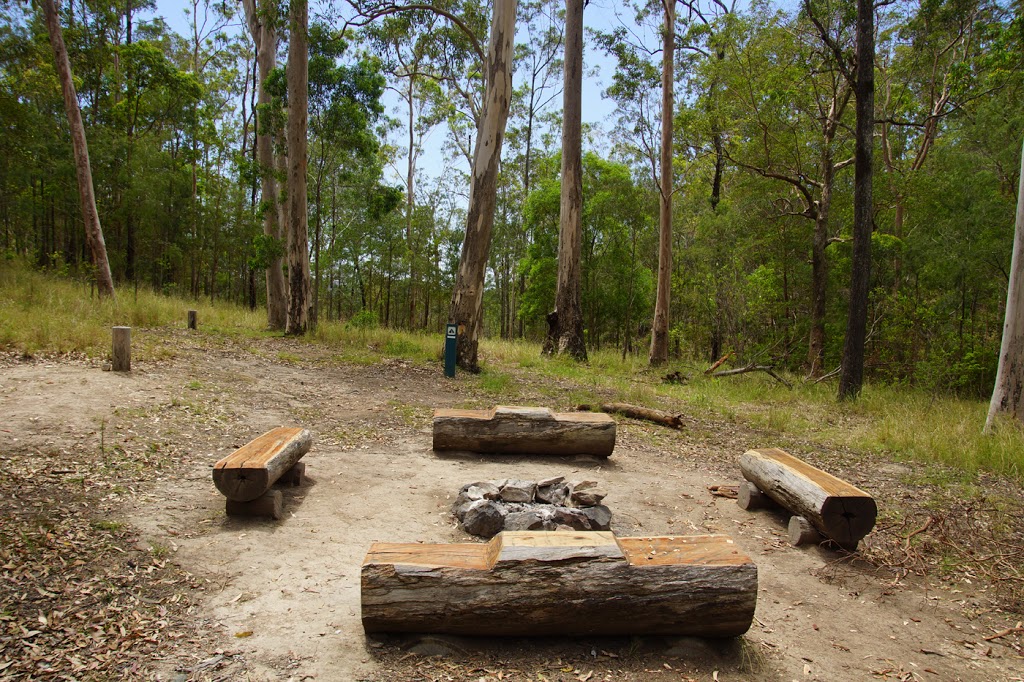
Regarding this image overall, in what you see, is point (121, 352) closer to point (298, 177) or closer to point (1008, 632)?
point (298, 177)

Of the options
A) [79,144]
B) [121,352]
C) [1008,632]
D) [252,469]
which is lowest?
[1008,632]

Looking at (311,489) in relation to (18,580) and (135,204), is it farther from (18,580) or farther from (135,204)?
(135,204)

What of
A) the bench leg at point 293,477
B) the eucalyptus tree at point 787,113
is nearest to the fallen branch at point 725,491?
the bench leg at point 293,477

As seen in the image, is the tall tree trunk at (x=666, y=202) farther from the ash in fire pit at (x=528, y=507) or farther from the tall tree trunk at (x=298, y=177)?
the ash in fire pit at (x=528, y=507)

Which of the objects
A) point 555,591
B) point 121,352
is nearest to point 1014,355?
point 555,591

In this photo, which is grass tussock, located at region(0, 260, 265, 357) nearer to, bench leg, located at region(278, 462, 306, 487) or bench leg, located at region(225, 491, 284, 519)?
bench leg, located at region(278, 462, 306, 487)

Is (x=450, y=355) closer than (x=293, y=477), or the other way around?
(x=293, y=477)

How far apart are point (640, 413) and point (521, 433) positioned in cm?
285

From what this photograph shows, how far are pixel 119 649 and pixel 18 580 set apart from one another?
2.82ft

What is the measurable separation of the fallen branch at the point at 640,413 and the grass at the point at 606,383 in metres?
0.65

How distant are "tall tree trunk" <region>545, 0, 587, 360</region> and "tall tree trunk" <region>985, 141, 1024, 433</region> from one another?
29.1 ft

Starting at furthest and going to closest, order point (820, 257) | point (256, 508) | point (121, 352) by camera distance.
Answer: point (820, 257) → point (121, 352) → point (256, 508)

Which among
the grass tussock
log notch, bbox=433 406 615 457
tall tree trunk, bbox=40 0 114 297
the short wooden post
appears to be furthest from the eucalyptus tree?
tall tree trunk, bbox=40 0 114 297

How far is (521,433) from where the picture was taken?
21.4ft
